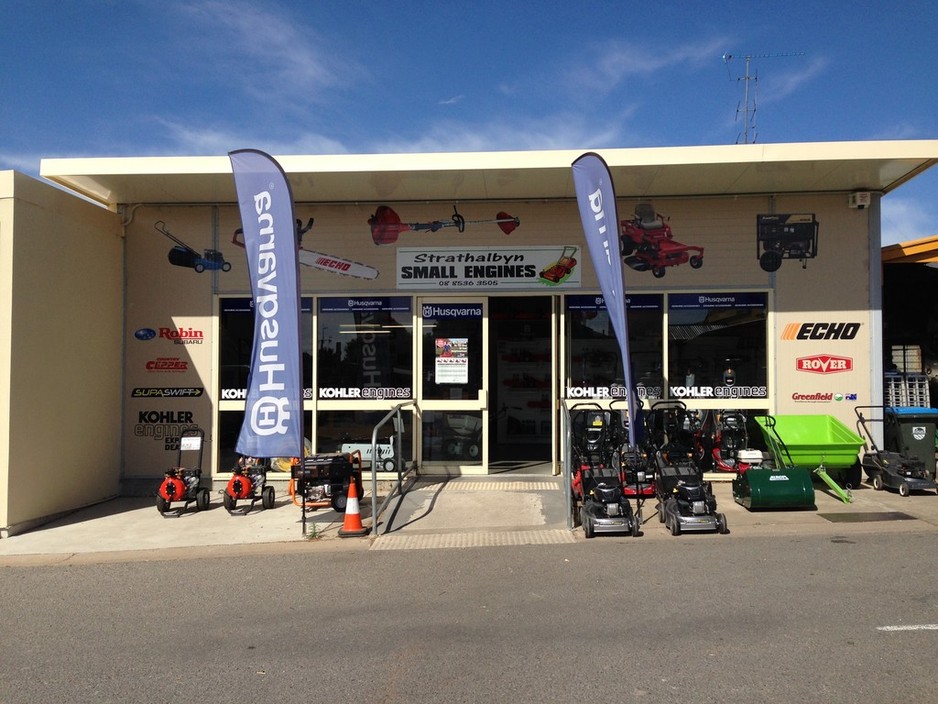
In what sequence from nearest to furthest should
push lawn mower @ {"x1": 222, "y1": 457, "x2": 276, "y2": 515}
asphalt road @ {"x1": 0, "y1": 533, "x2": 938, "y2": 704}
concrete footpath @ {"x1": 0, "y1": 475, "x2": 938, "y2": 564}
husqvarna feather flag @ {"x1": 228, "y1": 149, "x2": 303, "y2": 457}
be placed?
asphalt road @ {"x1": 0, "y1": 533, "x2": 938, "y2": 704}
concrete footpath @ {"x1": 0, "y1": 475, "x2": 938, "y2": 564}
husqvarna feather flag @ {"x1": 228, "y1": 149, "x2": 303, "y2": 457}
push lawn mower @ {"x1": 222, "y1": 457, "x2": 276, "y2": 515}

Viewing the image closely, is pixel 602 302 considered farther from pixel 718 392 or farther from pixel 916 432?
pixel 916 432

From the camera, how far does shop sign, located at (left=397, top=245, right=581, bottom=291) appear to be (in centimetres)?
1079

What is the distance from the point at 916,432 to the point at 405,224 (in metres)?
8.18

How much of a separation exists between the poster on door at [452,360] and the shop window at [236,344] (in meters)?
2.01

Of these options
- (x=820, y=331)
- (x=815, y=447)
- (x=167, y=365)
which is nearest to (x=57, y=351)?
(x=167, y=365)

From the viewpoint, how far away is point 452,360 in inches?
429

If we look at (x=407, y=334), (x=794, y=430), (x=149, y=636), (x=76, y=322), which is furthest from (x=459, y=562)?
(x=76, y=322)

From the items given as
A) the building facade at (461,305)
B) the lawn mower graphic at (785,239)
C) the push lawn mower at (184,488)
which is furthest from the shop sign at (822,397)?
the push lawn mower at (184,488)

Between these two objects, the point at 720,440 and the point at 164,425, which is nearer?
the point at 720,440

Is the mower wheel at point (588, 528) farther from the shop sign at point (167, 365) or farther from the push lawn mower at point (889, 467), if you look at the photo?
the shop sign at point (167, 365)

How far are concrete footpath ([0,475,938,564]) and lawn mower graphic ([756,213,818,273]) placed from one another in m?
3.43

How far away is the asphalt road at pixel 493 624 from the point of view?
4031 millimetres

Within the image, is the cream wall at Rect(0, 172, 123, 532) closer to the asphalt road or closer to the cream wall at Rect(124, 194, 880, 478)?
the cream wall at Rect(124, 194, 880, 478)

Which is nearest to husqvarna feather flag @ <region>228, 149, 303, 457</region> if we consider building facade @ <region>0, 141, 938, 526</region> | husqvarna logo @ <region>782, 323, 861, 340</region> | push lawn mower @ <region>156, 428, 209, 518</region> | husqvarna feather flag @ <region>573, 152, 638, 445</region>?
push lawn mower @ <region>156, 428, 209, 518</region>
